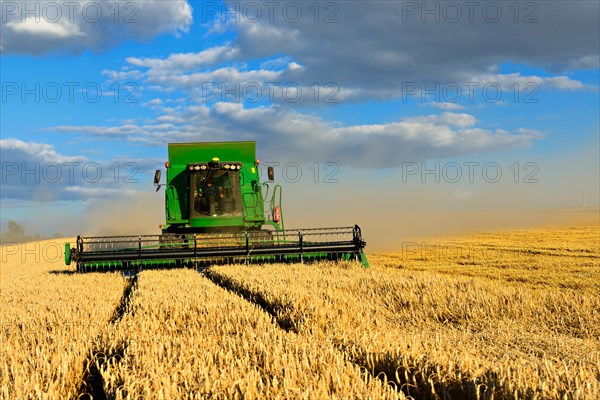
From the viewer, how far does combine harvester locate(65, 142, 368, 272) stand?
11.7 metres

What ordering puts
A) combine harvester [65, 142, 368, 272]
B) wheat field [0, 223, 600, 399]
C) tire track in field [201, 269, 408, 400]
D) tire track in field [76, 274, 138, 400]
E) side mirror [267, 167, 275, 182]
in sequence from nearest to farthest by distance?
wheat field [0, 223, 600, 399], tire track in field [201, 269, 408, 400], tire track in field [76, 274, 138, 400], combine harvester [65, 142, 368, 272], side mirror [267, 167, 275, 182]

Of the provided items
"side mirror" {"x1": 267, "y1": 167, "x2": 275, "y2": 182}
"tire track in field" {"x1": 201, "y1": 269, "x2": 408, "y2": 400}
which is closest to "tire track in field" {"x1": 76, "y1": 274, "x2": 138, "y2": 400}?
"tire track in field" {"x1": 201, "y1": 269, "x2": 408, "y2": 400}

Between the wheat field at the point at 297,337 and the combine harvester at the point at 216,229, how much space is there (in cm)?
89

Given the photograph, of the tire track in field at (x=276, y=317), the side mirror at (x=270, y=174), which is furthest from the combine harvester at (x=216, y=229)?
the tire track in field at (x=276, y=317)

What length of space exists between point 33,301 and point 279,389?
5.89 metres

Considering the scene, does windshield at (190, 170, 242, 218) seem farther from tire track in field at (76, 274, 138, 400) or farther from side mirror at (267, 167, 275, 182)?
tire track in field at (76, 274, 138, 400)

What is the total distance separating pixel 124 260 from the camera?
454 inches

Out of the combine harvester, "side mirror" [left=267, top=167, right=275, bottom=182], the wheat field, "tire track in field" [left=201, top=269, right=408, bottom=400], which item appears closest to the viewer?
the wheat field

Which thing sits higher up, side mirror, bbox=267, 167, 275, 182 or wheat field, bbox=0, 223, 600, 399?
side mirror, bbox=267, 167, 275, 182

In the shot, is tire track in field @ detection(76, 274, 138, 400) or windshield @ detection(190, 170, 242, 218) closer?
tire track in field @ detection(76, 274, 138, 400)

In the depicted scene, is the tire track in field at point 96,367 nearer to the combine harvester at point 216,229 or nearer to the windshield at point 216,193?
the combine harvester at point 216,229

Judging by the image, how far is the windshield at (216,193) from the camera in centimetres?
1384

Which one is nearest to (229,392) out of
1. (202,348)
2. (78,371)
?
(202,348)

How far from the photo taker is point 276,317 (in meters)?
6.10
